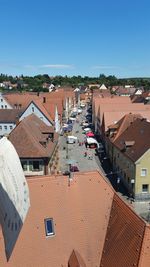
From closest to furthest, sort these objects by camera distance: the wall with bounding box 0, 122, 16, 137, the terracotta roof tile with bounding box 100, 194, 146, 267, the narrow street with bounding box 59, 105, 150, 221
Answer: the terracotta roof tile with bounding box 100, 194, 146, 267 < the narrow street with bounding box 59, 105, 150, 221 < the wall with bounding box 0, 122, 16, 137

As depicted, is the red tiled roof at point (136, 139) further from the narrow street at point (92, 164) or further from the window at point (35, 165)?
the window at point (35, 165)

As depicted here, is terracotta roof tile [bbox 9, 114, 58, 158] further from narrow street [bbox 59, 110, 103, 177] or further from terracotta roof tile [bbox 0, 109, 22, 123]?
terracotta roof tile [bbox 0, 109, 22, 123]

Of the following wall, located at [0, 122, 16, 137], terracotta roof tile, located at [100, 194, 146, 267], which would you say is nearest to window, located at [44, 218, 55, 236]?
terracotta roof tile, located at [100, 194, 146, 267]

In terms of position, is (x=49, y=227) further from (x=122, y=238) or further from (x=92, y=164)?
(x=92, y=164)

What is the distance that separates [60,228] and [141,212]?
71.6 ft

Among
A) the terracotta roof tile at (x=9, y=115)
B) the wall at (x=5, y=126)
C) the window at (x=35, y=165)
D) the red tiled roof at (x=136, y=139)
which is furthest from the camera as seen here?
the wall at (x=5, y=126)

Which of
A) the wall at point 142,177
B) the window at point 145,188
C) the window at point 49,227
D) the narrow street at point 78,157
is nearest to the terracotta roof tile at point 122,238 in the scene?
the window at point 49,227

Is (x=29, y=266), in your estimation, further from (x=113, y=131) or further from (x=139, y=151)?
(x=113, y=131)

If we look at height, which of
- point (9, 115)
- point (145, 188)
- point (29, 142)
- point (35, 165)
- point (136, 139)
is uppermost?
point (9, 115)

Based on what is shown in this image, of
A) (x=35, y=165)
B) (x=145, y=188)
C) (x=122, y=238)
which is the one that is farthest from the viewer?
(x=145, y=188)

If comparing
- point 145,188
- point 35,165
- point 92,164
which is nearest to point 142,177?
point 145,188

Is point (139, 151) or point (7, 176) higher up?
point (7, 176)

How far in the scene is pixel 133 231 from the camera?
13391 mm

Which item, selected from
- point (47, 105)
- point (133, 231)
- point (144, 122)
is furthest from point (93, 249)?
point (47, 105)
